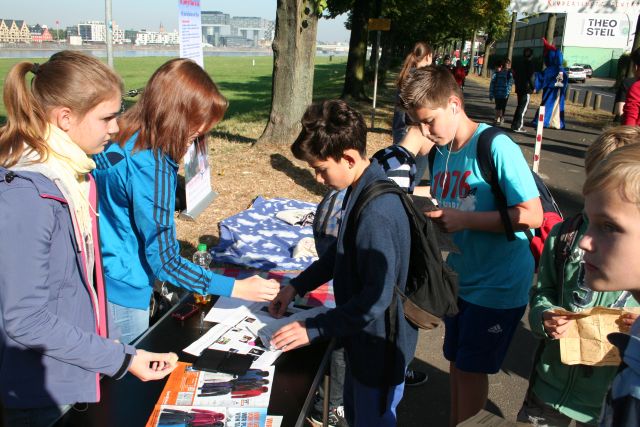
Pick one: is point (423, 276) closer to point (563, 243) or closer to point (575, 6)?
point (563, 243)

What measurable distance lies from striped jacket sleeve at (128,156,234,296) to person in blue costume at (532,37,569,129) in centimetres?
1354

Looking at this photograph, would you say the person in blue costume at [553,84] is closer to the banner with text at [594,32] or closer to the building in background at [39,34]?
the banner with text at [594,32]

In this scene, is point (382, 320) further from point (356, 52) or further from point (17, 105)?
point (356, 52)

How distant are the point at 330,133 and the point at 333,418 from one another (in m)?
1.83

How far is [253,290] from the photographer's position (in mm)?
2344

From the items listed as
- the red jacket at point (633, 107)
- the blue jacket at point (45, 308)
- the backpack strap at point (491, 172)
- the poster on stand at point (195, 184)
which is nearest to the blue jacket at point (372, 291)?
the backpack strap at point (491, 172)

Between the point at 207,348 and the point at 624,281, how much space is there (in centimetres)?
157

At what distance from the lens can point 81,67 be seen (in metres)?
1.83

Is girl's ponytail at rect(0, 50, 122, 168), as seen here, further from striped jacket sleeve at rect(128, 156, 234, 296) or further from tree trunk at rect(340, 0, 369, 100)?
tree trunk at rect(340, 0, 369, 100)

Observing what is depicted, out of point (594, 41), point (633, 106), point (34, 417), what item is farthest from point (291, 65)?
point (594, 41)

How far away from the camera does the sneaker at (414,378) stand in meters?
3.62

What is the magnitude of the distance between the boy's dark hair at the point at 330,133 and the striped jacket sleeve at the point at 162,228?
577mm

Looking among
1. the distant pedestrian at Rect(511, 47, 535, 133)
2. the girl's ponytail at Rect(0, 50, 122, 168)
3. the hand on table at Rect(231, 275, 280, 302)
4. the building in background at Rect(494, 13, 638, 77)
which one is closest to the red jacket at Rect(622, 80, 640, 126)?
the hand on table at Rect(231, 275, 280, 302)

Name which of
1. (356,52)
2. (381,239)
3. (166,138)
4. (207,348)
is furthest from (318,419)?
(356,52)
